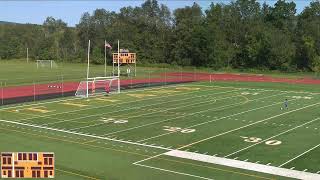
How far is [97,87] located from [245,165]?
95.2ft

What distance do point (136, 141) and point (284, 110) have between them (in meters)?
14.1

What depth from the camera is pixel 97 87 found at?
4650 cm

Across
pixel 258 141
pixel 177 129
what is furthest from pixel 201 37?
pixel 258 141

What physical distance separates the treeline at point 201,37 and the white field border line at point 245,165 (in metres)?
59.5

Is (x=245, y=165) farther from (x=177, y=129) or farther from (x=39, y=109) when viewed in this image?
(x=39, y=109)

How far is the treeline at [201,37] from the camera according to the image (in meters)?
82.6

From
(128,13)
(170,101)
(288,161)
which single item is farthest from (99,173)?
(128,13)

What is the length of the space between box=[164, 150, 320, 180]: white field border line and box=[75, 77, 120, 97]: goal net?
2198cm

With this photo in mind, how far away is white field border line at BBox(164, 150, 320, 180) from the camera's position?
701 inches

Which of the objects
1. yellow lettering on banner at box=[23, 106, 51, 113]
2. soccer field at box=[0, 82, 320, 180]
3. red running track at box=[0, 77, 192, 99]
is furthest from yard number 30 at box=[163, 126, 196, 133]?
red running track at box=[0, 77, 192, 99]

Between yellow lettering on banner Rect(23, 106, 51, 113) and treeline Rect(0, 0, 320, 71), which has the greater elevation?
treeline Rect(0, 0, 320, 71)

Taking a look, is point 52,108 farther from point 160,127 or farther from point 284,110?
point 284,110

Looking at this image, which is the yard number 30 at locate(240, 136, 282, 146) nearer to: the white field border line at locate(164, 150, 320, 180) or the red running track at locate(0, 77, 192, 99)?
the white field border line at locate(164, 150, 320, 180)

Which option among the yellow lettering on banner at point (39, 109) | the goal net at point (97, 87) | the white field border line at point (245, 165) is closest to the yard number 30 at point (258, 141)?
the white field border line at point (245, 165)
